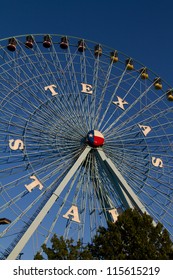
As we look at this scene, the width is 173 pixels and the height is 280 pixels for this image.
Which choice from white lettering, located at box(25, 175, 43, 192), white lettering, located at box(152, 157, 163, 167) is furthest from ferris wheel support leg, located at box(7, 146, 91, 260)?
white lettering, located at box(152, 157, 163, 167)

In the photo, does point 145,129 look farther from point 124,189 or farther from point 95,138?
point 124,189

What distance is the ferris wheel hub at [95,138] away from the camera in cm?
2556

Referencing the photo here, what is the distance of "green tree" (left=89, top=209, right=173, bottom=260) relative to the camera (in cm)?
1727

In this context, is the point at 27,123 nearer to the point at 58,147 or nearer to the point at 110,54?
the point at 58,147

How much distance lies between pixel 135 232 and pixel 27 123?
10.2m

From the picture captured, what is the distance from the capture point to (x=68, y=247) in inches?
680

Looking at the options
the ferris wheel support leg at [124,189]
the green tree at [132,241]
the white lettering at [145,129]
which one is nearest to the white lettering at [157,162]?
the white lettering at [145,129]

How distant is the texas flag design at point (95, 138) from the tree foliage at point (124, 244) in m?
7.16

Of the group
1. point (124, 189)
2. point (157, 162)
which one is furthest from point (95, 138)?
point (157, 162)

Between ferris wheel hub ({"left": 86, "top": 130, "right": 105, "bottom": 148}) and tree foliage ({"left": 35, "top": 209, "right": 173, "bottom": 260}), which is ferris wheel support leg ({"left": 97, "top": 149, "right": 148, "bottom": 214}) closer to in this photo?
ferris wheel hub ({"left": 86, "top": 130, "right": 105, "bottom": 148})

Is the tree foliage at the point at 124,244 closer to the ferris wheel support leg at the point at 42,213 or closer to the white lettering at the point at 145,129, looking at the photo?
the ferris wheel support leg at the point at 42,213

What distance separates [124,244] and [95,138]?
915 centimetres

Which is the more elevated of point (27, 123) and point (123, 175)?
point (27, 123)
